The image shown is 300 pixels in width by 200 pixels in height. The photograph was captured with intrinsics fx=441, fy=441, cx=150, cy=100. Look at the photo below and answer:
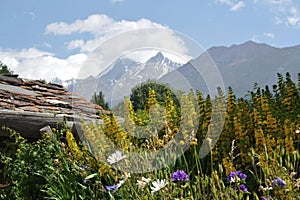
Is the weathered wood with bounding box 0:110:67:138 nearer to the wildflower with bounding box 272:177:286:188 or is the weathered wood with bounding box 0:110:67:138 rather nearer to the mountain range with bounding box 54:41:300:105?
the mountain range with bounding box 54:41:300:105

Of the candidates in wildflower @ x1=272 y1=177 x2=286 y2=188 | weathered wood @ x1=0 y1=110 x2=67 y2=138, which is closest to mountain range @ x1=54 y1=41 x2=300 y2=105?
weathered wood @ x1=0 y1=110 x2=67 y2=138

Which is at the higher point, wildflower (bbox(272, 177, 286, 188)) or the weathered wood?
the weathered wood

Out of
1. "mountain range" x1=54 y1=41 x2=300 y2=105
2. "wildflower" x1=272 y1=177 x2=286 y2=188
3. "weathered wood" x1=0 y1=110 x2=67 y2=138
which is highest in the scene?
"mountain range" x1=54 y1=41 x2=300 y2=105

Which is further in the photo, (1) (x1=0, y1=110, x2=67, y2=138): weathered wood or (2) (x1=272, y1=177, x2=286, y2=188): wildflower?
(1) (x1=0, y1=110, x2=67, y2=138): weathered wood

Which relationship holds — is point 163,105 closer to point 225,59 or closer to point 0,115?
point 0,115

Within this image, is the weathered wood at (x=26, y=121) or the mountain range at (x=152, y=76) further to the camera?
the weathered wood at (x=26, y=121)

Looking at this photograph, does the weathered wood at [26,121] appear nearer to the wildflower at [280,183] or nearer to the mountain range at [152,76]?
the mountain range at [152,76]

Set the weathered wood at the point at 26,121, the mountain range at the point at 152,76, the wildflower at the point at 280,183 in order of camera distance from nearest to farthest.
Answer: the wildflower at the point at 280,183, the mountain range at the point at 152,76, the weathered wood at the point at 26,121

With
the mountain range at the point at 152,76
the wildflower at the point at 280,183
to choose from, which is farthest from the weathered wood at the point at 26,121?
the wildflower at the point at 280,183

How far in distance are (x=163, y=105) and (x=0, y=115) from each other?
2.14m

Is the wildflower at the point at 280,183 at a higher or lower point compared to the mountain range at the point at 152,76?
lower

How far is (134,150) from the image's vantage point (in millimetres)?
3361

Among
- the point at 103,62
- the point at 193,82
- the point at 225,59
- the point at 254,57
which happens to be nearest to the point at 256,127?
the point at 193,82

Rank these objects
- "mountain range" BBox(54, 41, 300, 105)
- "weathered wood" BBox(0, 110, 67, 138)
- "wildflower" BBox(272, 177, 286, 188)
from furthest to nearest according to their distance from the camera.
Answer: "weathered wood" BBox(0, 110, 67, 138) → "mountain range" BBox(54, 41, 300, 105) → "wildflower" BBox(272, 177, 286, 188)
